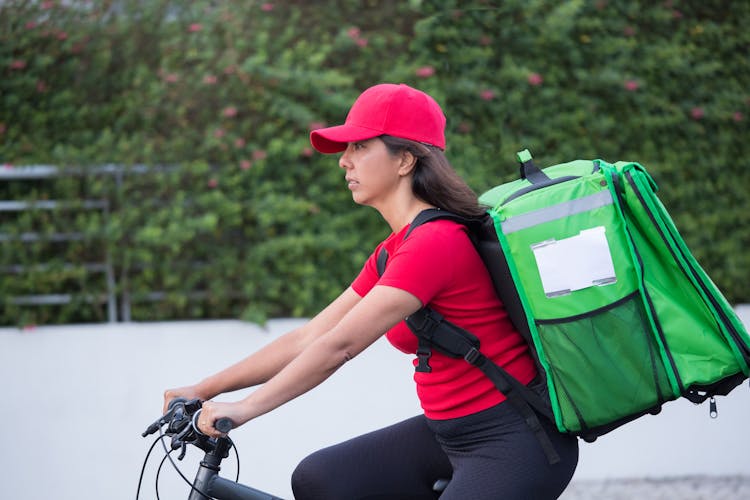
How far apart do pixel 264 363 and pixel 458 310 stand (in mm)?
605

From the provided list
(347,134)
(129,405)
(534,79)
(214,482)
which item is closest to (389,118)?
(347,134)

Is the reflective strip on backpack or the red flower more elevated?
the reflective strip on backpack

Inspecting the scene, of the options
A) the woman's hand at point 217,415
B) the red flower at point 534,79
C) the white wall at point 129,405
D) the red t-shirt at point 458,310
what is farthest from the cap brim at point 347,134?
the red flower at point 534,79

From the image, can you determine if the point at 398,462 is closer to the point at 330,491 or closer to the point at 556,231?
the point at 330,491

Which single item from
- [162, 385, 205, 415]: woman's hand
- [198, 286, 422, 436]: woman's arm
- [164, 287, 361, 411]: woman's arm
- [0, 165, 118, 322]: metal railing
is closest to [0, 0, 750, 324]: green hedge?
[0, 165, 118, 322]: metal railing

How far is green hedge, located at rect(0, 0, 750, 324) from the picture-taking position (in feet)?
16.2

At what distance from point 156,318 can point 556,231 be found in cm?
326

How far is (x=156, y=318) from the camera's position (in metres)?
5.06

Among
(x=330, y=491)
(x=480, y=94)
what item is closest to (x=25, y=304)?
(x=480, y=94)

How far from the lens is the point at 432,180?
2414mm

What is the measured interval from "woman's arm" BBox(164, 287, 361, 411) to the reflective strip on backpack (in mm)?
562

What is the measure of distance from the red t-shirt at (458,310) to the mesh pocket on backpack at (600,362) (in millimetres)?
121

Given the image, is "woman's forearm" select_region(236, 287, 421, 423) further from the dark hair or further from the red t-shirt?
the dark hair

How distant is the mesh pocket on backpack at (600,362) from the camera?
2.22 meters
